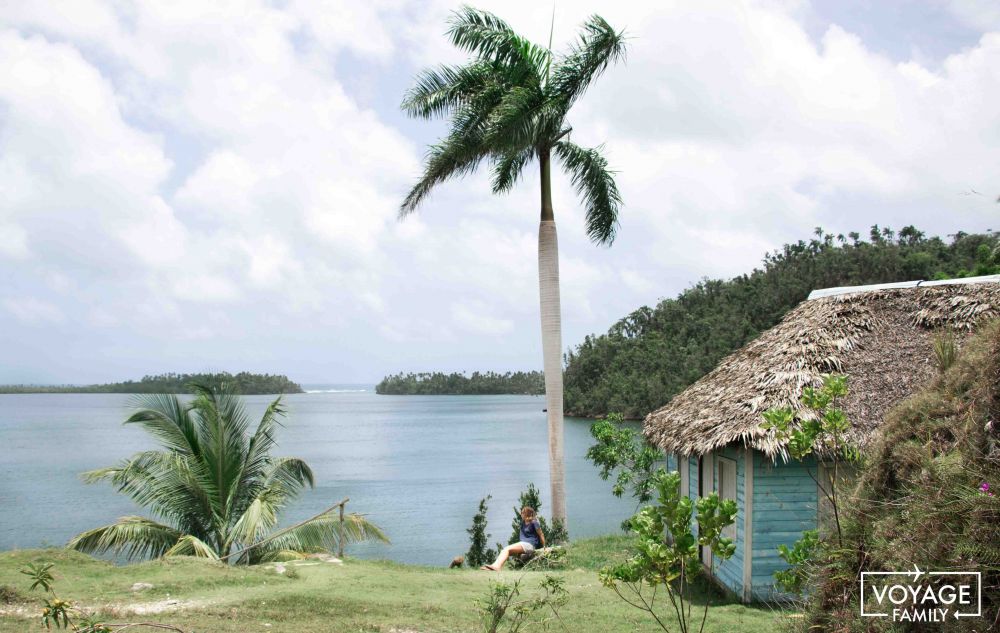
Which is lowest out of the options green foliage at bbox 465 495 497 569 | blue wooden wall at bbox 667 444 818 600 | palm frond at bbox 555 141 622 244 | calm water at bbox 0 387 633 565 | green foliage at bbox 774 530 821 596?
calm water at bbox 0 387 633 565

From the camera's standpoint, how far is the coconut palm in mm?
11953

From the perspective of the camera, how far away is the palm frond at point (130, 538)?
38.0 ft

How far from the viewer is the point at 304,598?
26.3ft

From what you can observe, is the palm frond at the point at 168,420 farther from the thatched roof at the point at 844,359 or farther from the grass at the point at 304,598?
the thatched roof at the point at 844,359

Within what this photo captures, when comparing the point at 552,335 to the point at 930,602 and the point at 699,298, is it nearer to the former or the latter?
the point at 930,602

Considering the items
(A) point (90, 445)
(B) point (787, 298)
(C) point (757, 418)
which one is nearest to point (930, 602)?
(C) point (757, 418)

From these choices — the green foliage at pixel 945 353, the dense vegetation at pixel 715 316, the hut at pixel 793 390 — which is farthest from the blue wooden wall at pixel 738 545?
the dense vegetation at pixel 715 316

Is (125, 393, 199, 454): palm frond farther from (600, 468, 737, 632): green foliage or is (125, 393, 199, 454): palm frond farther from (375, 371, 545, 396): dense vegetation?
(375, 371, 545, 396): dense vegetation

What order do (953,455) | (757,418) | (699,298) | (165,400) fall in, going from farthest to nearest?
(699,298)
(165,400)
(757,418)
(953,455)

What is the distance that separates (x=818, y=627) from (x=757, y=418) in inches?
205

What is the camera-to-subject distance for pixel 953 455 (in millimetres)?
4117

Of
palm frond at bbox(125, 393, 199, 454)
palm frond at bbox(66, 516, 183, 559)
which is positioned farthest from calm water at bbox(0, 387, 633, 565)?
palm frond at bbox(66, 516, 183, 559)

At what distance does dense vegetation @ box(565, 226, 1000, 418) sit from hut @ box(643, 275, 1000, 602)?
35.4 m

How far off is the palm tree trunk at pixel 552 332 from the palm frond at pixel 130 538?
644cm
